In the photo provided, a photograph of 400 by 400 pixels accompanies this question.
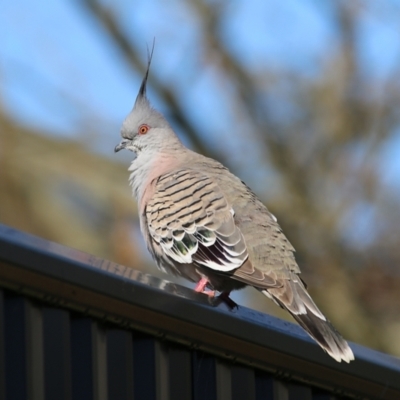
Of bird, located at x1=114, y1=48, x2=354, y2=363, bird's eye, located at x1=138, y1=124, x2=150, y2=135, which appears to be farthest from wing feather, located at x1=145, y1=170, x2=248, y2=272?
bird's eye, located at x1=138, y1=124, x2=150, y2=135

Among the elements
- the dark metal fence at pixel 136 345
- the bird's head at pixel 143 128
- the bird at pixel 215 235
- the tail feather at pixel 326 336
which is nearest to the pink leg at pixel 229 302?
the bird at pixel 215 235

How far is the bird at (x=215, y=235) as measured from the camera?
4.28 m

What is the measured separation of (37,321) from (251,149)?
6.58m

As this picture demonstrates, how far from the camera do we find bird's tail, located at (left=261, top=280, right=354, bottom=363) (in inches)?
131

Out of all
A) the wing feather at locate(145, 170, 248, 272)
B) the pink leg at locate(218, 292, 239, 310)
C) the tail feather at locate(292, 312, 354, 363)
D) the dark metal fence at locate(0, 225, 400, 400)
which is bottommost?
the dark metal fence at locate(0, 225, 400, 400)

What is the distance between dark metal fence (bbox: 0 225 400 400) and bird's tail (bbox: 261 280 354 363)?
0.05 meters

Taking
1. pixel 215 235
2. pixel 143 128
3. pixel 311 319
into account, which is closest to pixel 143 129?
pixel 143 128

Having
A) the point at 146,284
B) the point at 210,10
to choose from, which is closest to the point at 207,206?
the point at 146,284

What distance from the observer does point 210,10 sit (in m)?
9.09

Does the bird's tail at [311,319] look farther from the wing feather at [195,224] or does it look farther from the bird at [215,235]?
the wing feather at [195,224]

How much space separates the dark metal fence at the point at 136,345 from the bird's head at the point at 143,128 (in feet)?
9.26

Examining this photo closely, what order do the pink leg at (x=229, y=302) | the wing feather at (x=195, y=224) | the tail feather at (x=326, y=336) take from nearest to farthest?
the tail feather at (x=326, y=336) → the pink leg at (x=229, y=302) → the wing feather at (x=195, y=224)

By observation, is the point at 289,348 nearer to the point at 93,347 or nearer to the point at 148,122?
the point at 93,347

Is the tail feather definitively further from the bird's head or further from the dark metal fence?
the bird's head
